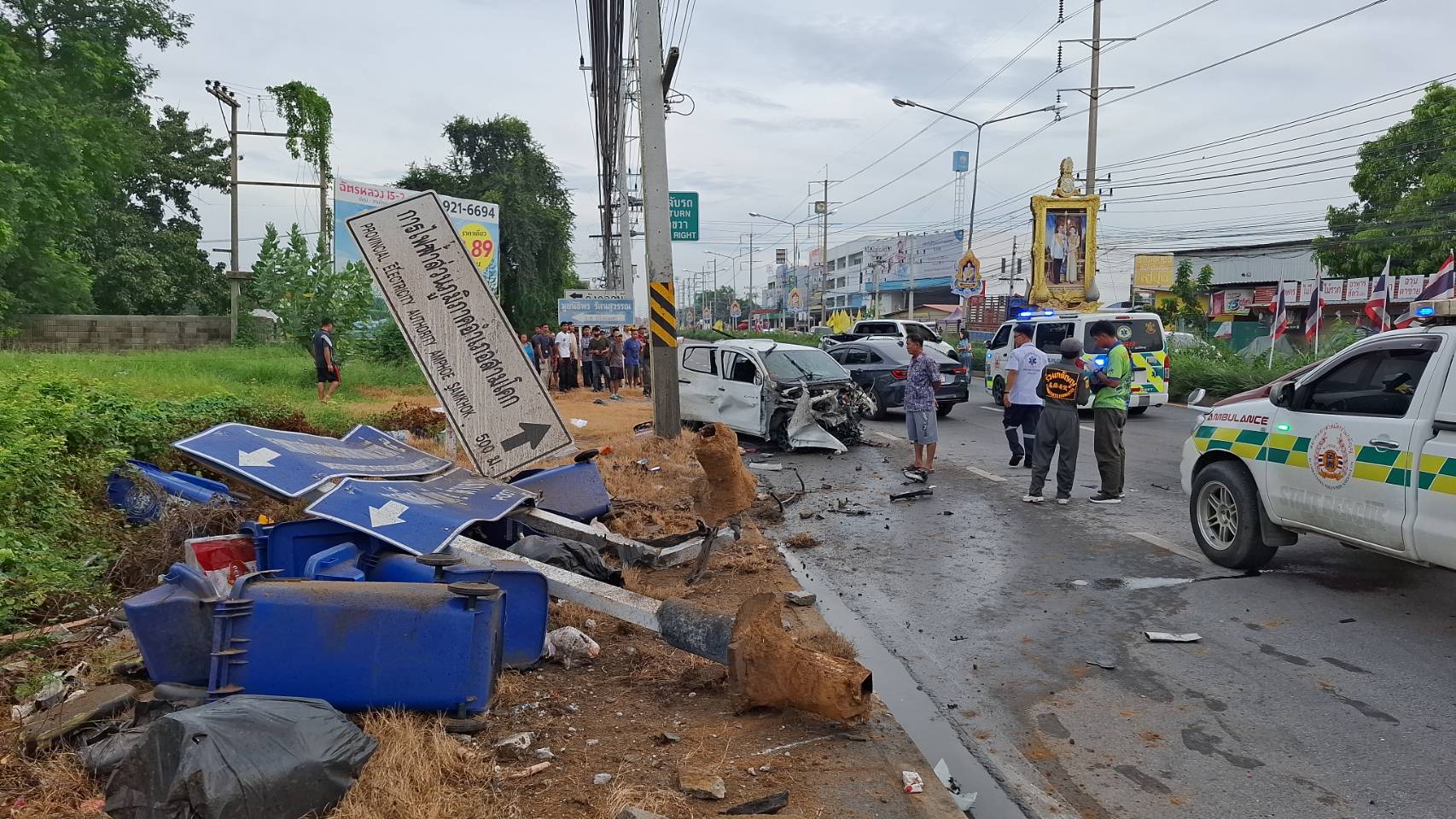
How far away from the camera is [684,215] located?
17812 mm

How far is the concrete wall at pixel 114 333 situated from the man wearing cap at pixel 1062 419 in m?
26.5

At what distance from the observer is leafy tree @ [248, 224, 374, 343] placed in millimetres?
21188

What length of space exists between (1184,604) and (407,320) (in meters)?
5.81

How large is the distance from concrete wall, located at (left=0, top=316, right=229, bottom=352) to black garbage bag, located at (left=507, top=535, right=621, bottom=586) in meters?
25.6

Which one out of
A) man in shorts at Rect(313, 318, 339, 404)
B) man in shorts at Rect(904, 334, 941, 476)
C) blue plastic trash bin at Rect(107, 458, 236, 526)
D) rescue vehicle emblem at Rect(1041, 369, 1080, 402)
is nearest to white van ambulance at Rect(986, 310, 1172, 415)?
man in shorts at Rect(904, 334, 941, 476)

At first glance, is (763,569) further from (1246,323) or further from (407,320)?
(1246,323)

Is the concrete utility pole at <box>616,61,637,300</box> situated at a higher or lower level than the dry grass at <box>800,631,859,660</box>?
higher

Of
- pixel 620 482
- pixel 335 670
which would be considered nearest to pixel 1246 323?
pixel 620 482

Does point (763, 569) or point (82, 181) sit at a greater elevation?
point (82, 181)

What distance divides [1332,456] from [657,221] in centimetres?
896

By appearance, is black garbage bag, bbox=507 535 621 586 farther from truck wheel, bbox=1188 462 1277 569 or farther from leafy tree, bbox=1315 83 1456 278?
leafy tree, bbox=1315 83 1456 278

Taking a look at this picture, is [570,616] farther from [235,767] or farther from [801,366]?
[801,366]

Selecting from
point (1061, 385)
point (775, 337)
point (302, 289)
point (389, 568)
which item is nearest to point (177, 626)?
point (389, 568)

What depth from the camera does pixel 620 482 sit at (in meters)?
10.2
